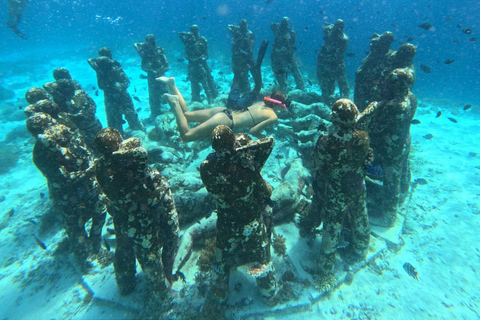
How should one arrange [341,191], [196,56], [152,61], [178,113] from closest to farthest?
1. [341,191]
2. [178,113]
3. [152,61]
4. [196,56]

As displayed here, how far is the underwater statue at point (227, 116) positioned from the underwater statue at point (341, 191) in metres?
3.41

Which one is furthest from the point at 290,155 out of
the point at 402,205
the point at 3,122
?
the point at 3,122

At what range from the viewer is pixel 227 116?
306 inches

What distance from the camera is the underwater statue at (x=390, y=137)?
570cm

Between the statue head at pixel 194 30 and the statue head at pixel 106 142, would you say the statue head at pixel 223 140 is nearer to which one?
the statue head at pixel 106 142

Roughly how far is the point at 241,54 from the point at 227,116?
23.8ft

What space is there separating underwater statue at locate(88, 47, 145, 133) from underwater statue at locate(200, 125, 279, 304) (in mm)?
9613

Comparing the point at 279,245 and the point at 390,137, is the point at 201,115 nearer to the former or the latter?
the point at 279,245

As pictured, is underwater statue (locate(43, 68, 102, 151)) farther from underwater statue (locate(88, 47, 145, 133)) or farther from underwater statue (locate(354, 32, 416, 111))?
underwater statue (locate(354, 32, 416, 111))

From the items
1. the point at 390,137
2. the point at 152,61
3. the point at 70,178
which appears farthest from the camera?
the point at 152,61

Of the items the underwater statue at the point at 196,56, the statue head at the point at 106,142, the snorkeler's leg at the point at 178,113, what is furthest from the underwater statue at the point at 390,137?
the underwater statue at the point at 196,56

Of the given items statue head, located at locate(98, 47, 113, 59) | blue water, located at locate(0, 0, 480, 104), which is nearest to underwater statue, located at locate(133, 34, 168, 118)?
statue head, located at locate(98, 47, 113, 59)

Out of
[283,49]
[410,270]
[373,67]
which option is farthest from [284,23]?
[410,270]

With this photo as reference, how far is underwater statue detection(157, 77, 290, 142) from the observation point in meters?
7.45
